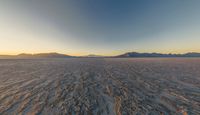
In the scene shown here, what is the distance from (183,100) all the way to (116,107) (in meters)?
→ 4.71

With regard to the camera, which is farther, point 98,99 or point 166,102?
point 98,99

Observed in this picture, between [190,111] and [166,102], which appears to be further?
[166,102]

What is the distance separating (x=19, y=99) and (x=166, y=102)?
9.79 metres

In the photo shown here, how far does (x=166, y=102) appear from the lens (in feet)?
19.9

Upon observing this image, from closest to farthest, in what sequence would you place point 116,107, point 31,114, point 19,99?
point 31,114, point 116,107, point 19,99

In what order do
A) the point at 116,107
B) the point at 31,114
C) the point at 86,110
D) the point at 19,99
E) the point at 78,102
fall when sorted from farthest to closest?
the point at 19,99
the point at 78,102
the point at 116,107
the point at 86,110
the point at 31,114

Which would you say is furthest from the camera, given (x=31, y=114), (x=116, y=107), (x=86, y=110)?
(x=116, y=107)

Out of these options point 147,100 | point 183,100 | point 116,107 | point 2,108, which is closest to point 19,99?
point 2,108

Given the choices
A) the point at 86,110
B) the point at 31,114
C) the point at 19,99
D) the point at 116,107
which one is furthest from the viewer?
the point at 19,99

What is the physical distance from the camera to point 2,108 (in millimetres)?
5199

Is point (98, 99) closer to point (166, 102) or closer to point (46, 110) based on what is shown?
point (46, 110)

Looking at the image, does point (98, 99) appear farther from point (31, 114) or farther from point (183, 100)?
point (183, 100)

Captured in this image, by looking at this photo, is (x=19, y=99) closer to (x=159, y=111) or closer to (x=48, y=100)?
(x=48, y=100)

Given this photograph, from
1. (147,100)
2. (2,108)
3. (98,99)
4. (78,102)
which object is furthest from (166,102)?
(2,108)
